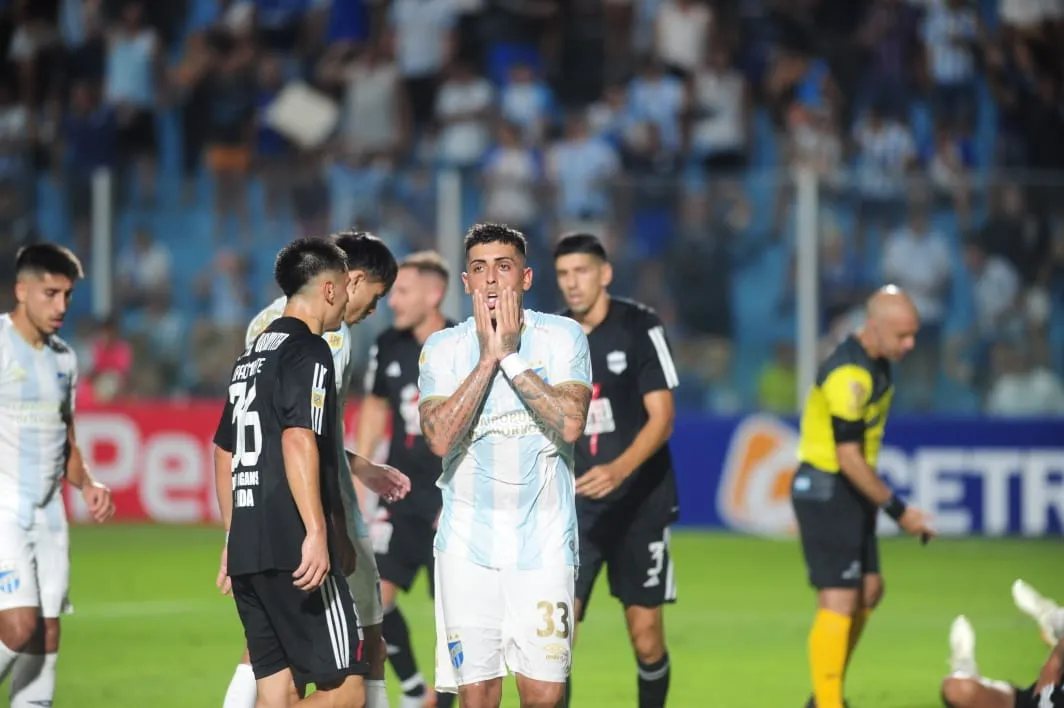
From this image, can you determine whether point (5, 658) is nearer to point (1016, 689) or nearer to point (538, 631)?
point (538, 631)

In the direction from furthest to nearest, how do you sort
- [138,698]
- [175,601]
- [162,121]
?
[162,121] < [175,601] < [138,698]

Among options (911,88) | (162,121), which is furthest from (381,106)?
(911,88)

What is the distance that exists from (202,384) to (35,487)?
944 cm

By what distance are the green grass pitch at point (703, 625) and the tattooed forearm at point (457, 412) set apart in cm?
329

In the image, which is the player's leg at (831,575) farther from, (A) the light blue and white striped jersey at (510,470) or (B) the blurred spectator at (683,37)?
(B) the blurred spectator at (683,37)

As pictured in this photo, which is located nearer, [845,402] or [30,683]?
[30,683]

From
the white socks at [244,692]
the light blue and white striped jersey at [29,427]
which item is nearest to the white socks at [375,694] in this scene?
the white socks at [244,692]

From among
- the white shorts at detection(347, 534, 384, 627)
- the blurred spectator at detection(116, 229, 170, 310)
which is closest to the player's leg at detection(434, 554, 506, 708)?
the white shorts at detection(347, 534, 384, 627)

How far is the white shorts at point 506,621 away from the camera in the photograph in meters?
6.14

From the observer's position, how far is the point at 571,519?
20.7 feet

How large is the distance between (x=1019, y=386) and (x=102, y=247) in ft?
30.9

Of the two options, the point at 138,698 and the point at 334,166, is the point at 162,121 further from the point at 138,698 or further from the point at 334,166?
the point at 138,698

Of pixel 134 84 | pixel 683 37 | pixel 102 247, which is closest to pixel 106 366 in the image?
pixel 102 247

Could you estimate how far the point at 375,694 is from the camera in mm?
7016
